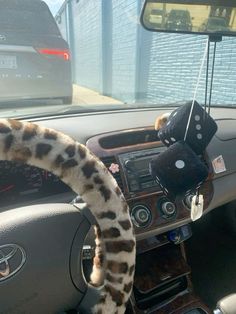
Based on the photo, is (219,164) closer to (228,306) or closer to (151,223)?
(151,223)

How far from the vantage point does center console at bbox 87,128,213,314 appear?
6.83ft

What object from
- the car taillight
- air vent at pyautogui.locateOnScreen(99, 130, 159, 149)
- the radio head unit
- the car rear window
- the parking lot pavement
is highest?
the car rear window

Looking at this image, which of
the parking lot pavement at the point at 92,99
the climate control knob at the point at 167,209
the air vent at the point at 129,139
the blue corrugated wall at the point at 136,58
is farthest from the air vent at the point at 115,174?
the blue corrugated wall at the point at 136,58

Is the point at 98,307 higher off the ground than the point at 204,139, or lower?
lower

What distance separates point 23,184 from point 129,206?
0.53 meters

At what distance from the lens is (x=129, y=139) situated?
2303mm

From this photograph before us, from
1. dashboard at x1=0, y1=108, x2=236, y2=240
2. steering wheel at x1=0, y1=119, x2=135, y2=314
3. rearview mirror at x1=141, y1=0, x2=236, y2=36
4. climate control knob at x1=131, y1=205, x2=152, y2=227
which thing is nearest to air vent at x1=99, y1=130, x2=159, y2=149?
dashboard at x1=0, y1=108, x2=236, y2=240

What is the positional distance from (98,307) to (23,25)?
4278mm

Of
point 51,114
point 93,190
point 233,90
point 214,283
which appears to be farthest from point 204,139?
point 233,90

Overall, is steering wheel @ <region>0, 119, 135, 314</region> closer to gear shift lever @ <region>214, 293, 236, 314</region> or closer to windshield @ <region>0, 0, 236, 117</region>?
gear shift lever @ <region>214, 293, 236, 314</region>

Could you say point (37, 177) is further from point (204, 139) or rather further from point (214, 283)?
point (214, 283)

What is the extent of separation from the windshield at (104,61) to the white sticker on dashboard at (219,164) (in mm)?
788

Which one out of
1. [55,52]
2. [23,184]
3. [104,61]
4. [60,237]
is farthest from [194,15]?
[104,61]

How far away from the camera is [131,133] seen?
2318 mm
